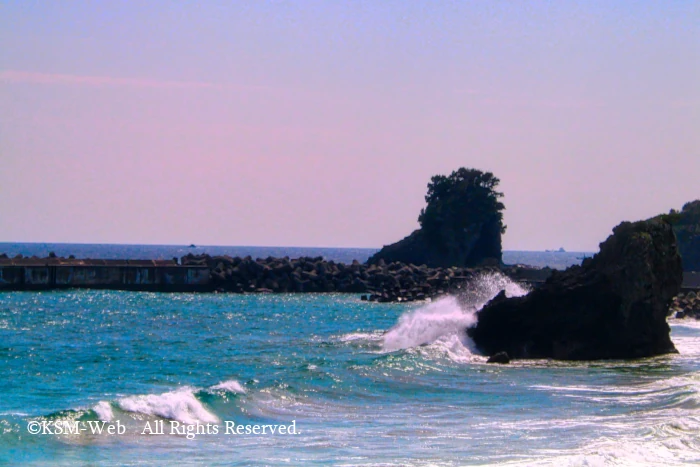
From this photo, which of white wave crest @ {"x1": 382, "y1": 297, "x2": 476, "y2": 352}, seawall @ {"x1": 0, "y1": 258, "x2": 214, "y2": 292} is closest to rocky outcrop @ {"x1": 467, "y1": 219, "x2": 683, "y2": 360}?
white wave crest @ {"x1": 382, "y1": 297, "x2": 476, "y2": 352}

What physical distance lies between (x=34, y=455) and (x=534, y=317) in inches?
672

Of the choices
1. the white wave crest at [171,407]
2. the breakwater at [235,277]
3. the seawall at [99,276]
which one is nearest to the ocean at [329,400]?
the white wave crest at [171,407]

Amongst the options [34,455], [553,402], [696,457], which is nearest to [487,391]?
[553,402]

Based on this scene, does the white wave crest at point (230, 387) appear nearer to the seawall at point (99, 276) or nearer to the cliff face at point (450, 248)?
the seawall at point (99, 276)

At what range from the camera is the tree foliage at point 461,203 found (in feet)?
254

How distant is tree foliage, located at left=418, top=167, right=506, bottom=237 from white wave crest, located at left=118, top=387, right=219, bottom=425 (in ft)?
201

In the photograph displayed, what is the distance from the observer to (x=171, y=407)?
16.3 m

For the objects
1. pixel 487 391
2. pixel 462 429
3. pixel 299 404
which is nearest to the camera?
pixel 462 429

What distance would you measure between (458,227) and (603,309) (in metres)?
50.9

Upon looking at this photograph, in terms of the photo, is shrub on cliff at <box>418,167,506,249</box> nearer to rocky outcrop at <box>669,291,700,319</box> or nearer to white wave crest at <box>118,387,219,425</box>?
rocky outcrop at <box>669,291,700,319</box>

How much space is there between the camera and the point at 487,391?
19.9 meters

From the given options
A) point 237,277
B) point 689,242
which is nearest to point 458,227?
point 689,242

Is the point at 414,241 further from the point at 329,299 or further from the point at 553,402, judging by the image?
the point at 553,402

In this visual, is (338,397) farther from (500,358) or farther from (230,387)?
(500,358)
